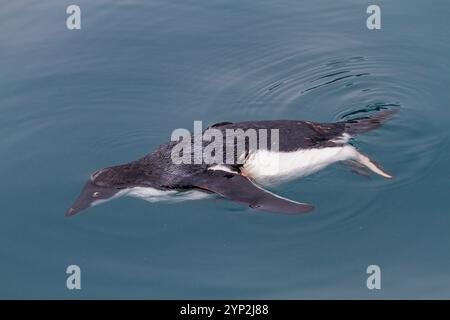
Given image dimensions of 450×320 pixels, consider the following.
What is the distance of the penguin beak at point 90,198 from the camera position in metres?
7.55

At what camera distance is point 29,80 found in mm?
10641

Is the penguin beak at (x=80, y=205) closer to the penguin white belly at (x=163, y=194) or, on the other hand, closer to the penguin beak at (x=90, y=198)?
the penguin beak at (x=90, y=198)

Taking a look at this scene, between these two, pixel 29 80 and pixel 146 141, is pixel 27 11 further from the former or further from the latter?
pixel 146 141

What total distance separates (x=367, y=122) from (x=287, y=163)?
1417 mm

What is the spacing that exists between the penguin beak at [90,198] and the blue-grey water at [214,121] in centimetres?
31

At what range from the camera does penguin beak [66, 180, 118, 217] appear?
7547mm

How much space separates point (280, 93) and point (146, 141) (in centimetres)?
203

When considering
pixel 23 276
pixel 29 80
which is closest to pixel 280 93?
pixel 29 80

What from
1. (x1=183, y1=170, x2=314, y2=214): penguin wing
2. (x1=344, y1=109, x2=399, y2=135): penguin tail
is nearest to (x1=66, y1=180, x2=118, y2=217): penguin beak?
(x1=183, y1=170, x2=314, y2=214): penguin wing

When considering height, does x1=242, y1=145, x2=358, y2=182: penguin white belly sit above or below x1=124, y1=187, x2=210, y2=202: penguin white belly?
above

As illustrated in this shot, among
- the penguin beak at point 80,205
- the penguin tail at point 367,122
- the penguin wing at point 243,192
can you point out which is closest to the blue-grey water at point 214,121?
the penguin tail at point 367,122

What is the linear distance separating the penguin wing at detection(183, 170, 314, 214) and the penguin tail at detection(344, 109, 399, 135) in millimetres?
1679

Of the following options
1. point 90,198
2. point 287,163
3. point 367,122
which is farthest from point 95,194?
point 367,122

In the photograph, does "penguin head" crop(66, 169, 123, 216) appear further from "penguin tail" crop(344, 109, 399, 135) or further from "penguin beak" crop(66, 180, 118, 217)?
"penguin tail" crop(344, 109, 399, 135)
